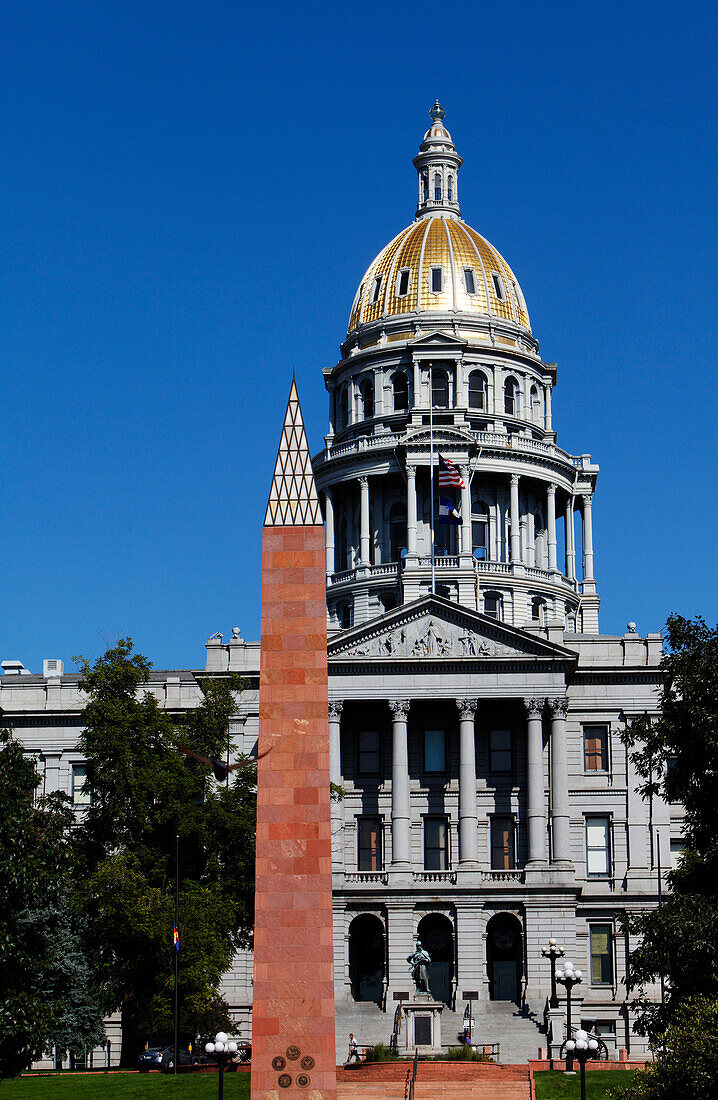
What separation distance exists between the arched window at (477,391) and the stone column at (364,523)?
28.1 ft

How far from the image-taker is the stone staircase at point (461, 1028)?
73.0 meters

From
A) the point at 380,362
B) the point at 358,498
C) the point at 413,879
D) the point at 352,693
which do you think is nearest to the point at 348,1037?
the point at 413,879

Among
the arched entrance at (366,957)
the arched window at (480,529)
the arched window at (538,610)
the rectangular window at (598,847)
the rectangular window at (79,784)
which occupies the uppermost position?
the arched window at (480,529)

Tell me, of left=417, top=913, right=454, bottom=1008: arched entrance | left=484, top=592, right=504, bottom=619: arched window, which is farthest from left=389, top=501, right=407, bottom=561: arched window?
left=417, top=913, right=454, bottom=1008: arched entrance

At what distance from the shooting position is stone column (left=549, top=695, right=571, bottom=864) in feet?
269

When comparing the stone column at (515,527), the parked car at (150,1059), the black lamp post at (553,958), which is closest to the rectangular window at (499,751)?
the black lamp post at (553,958)

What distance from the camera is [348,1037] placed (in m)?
74.6

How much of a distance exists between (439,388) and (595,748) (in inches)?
1244

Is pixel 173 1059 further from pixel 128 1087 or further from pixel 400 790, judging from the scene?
pixel 400 790

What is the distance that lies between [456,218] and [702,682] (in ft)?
256

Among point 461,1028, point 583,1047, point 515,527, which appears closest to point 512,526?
point 515,527

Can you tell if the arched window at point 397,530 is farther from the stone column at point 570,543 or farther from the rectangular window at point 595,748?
the rectangular window at point 595,748

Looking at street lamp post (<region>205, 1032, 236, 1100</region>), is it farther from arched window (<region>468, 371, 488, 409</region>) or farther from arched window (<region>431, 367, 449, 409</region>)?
arched window (<region>468, 371, 488, 409</region>)

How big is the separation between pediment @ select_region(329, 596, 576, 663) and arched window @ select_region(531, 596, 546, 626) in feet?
66.1
